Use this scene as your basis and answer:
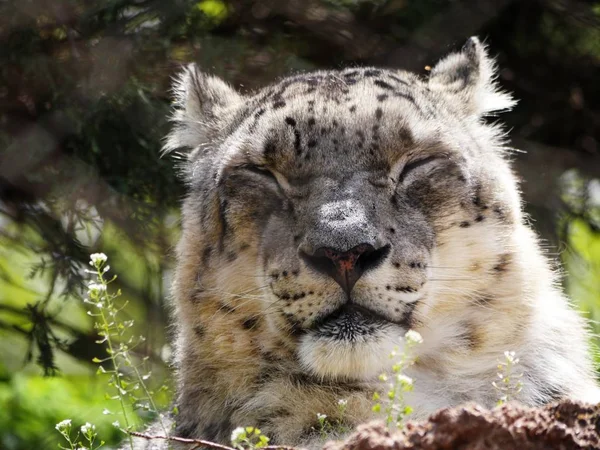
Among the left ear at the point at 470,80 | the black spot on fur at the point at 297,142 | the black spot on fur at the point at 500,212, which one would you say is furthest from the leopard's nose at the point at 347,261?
the left ear at the point at 470,80

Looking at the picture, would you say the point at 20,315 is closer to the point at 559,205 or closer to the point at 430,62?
the point at 430,62

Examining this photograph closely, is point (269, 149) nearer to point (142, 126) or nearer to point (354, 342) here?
point (354, 342)

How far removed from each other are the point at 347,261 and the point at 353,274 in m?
0.06

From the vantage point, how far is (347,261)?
11.3 ft

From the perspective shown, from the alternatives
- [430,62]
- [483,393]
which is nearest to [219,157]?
[483,393]

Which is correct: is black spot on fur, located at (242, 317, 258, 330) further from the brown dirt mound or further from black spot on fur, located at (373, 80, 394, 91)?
the brown dirt mound

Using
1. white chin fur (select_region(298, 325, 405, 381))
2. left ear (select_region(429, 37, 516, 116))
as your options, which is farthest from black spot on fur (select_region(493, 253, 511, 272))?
left ear (select_region(429, 37, 516, 116))

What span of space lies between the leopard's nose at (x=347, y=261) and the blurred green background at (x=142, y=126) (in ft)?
8.65

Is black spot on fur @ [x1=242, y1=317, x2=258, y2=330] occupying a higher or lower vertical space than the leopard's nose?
lower

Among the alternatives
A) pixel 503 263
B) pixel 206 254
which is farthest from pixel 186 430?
pixel 503 263

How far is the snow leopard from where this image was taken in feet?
11.7

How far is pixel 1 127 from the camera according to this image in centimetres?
621

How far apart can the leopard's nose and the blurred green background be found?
2.64 metres

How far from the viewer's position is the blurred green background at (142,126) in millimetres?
6129
